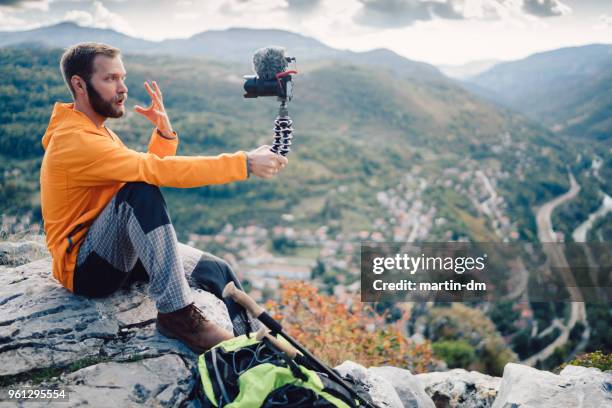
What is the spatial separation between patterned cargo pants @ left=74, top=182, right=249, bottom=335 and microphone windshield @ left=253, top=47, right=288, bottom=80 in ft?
3.07

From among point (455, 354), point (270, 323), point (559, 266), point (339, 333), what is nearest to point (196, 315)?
point (270, 323)

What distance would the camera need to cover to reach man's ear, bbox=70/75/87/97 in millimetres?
2812

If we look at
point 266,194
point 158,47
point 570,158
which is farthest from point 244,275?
point 158,47

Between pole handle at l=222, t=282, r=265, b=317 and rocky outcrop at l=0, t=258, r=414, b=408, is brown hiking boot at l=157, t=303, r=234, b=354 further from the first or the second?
pole handle at l=222, t=282, r=265, b=317

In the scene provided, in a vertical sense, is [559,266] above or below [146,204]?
below

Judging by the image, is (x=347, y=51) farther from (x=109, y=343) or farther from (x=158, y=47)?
(x=109, y=343)

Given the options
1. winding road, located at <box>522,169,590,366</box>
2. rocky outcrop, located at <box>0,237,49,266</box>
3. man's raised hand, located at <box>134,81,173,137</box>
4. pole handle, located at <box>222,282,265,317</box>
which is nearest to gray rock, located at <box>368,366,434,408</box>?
pole handle, located at <box>222,282,265,317</box>

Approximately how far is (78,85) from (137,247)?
105 cm

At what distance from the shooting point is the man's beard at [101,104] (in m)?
2.85

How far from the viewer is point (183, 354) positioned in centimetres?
292

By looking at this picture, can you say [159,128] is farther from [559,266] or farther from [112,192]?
[559,266]

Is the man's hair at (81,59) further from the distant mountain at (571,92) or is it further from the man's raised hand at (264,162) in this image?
the distant mountain at (571,92)

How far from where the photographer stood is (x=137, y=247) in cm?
269

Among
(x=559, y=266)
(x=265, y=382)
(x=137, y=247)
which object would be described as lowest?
(x=559, y=266)
